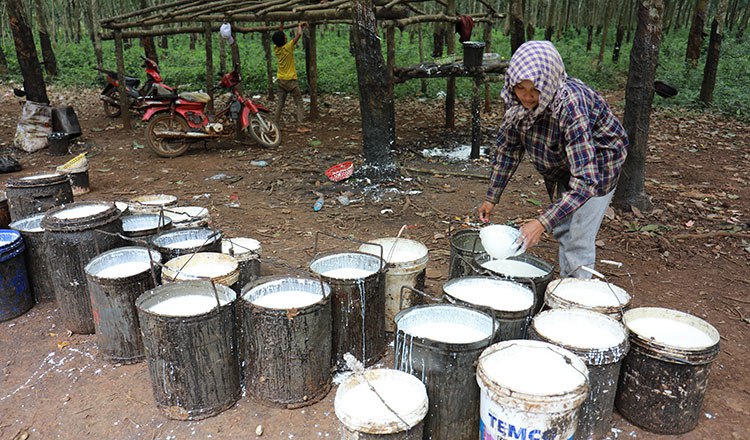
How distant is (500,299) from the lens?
265 cm

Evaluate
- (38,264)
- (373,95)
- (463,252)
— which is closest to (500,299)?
(463,252)

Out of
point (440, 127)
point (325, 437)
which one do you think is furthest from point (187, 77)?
point (325, 437)

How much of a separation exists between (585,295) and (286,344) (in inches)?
60.5

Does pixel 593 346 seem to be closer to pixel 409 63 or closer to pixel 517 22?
pixel 517 22

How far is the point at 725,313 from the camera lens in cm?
342

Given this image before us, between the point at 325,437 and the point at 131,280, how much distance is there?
1.35 m

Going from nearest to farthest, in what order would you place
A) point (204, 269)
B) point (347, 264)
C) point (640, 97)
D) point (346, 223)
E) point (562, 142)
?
point (562, 142) < point (204, 269) < point (347, 264) < point (640, 97) < point (346, 223)

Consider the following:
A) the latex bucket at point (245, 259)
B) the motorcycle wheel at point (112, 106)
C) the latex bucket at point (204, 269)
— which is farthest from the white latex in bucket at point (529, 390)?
the motorcycle wheel at point (112, 106)

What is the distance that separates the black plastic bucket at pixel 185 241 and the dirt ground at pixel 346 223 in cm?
67

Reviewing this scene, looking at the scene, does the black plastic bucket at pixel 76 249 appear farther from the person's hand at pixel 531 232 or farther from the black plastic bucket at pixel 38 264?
the person's hand at pixel 531 232

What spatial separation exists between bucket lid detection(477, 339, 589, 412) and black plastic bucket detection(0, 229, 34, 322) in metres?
3.08

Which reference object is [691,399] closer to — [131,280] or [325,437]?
[325,437]

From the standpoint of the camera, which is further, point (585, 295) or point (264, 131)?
point (264, 131)

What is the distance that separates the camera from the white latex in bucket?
1797 mm
